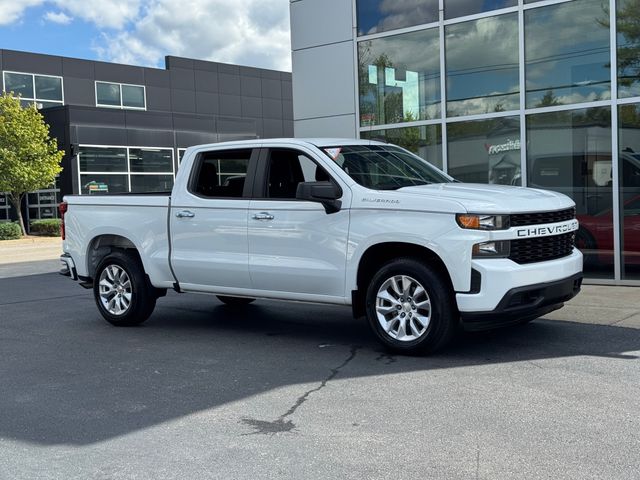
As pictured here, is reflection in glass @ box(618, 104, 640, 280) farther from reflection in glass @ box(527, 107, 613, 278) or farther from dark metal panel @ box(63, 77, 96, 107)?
dark metal panel @ box(63, 77, 96, 107)

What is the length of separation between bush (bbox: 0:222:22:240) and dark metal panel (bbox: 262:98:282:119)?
2413 centimetres

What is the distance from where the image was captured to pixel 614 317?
846 cm

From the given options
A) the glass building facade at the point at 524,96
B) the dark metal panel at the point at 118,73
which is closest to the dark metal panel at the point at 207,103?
the dark metal panel at the point at 118,73

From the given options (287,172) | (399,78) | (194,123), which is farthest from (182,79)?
(287,172)

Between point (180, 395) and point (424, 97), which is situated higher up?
point (424, 97)

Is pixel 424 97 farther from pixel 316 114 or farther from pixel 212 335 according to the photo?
pixel 212 335

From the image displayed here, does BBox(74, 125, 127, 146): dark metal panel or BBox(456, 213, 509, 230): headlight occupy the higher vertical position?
BBox(74, 125, 127, 146): dark metal panel

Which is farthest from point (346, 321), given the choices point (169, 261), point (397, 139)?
point (397, 139)

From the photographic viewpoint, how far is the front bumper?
6293 millimetres

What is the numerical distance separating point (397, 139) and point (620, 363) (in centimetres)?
753

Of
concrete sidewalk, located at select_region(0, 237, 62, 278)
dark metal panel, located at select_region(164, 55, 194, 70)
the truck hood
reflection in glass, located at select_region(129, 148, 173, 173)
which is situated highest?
dark metal panel, located at select_region(164, 55, 194, 70)

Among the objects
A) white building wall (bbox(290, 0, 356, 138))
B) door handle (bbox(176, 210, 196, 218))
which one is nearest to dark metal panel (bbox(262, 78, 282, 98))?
white building wall (bbox(290, 0, 356, 138))

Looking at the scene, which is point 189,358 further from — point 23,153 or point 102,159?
point 102,159

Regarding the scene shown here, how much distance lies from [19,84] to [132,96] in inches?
274
